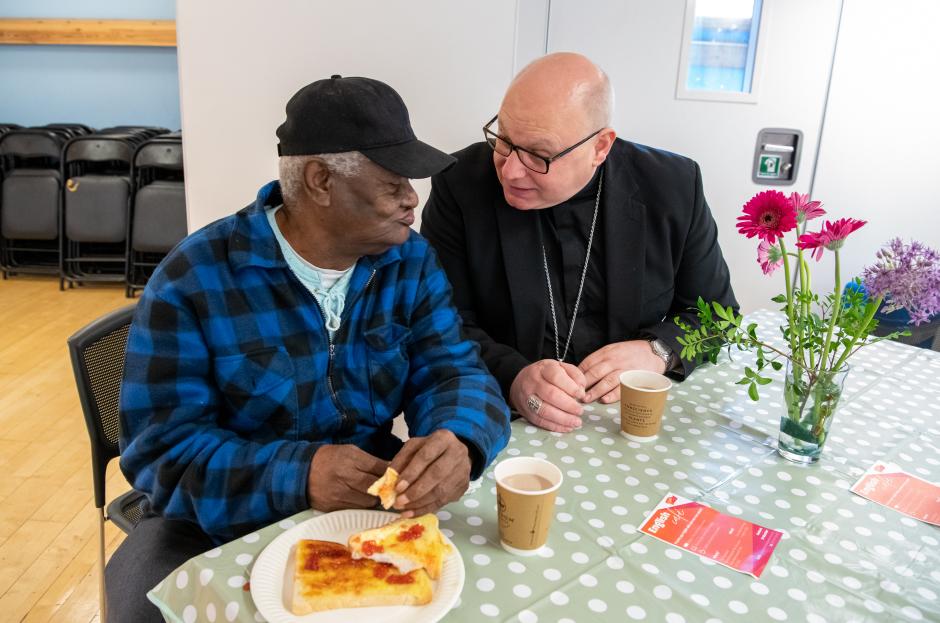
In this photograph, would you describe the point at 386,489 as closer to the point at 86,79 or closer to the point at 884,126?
the point at 884,126

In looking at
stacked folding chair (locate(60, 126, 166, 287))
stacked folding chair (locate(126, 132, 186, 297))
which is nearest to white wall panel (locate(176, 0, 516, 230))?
stacked folding chair (locate(126, 132, 186, 297))

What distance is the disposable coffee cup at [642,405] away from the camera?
1.32 meters

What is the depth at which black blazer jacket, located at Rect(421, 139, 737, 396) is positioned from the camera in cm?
183

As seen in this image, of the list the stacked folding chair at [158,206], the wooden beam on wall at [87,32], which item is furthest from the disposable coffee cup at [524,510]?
the wooden beam on wall at [87,32]

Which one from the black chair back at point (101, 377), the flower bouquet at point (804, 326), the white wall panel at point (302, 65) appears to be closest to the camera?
the flower bouquet at point (804, 326)

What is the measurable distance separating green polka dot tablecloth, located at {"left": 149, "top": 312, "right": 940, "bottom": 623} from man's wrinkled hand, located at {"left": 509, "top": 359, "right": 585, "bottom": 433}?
0.03 metres

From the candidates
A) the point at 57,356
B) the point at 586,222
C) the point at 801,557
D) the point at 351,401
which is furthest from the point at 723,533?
the point at 57,356

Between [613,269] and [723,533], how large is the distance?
881 millimetres

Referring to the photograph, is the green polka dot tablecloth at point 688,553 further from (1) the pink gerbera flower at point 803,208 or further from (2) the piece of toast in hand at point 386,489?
(1) the pink gerbera flower at point 803,208

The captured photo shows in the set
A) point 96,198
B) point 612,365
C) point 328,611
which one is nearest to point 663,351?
point 612,365

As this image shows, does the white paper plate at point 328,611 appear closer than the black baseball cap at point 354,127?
Yes

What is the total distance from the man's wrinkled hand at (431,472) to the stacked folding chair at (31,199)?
5.01m

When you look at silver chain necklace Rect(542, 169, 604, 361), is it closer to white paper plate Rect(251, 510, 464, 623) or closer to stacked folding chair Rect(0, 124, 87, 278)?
white paper plate Rect(251, 510, 464, 623)

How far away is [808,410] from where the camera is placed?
1278 mm
